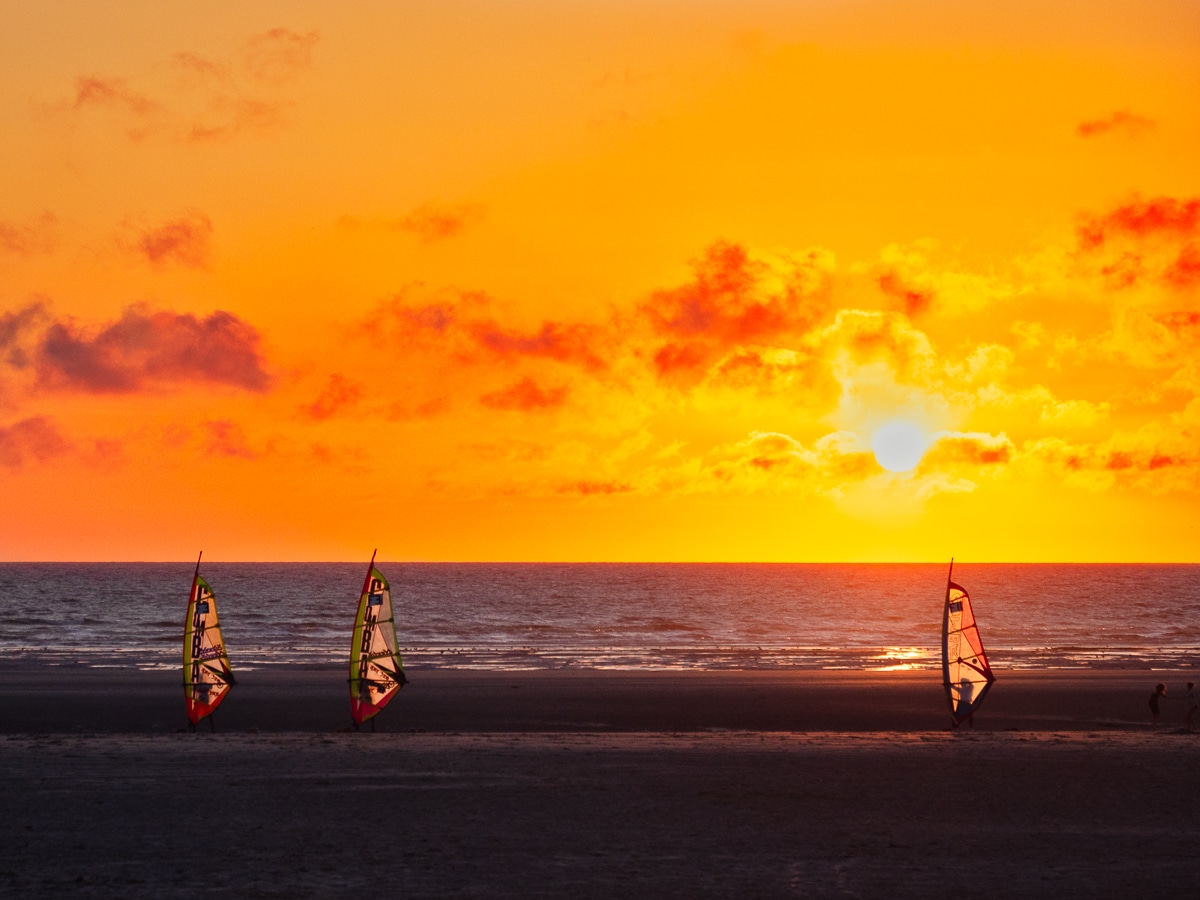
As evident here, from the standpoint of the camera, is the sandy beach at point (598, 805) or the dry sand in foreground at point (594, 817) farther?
the sandy beach at point (598, 805)

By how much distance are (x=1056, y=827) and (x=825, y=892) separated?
4744mm

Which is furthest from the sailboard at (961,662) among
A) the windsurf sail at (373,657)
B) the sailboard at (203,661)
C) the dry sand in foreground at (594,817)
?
the sailboard at (203,661)

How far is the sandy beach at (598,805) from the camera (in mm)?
12742

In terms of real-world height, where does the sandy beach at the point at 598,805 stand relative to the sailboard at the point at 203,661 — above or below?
below

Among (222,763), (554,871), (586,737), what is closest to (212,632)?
(222,763)

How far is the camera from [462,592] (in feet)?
457

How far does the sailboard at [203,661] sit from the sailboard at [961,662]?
52.0ft

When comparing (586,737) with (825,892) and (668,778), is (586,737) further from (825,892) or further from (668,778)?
(825,892)

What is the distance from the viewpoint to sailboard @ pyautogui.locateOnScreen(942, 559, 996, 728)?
1061 inches

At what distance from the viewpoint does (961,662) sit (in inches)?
1067

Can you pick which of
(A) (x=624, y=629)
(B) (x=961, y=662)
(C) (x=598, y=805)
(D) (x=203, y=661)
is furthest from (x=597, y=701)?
(A) (x=624, y=629)

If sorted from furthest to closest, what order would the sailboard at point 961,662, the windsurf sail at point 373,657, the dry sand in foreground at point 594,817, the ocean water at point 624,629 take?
1. the ocean water at point 624,629
2. the sailboard at point 961,662
3. the windsurf sail at point 373,657
4. the dry sand in foreground at point 594,817

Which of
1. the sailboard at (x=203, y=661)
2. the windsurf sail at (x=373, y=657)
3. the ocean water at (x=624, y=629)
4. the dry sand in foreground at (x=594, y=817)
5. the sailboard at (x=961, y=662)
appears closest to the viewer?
the dry sand in foreground at (x=594, y=817)

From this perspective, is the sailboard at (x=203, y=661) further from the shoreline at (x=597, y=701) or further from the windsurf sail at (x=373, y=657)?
the windsurf sail at (x=373, y=657)
